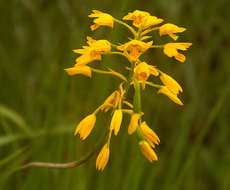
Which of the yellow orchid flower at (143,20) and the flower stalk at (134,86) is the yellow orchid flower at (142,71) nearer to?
the flower stalk at (134,86)

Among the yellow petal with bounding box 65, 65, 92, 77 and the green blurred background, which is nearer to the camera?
the yellow petal with bounding box 65, 65, 92, 77

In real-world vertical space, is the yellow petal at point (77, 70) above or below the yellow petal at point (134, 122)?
above

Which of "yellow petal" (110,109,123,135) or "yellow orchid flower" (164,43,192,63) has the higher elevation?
"yellow orchid flower" (164,43,192,63)

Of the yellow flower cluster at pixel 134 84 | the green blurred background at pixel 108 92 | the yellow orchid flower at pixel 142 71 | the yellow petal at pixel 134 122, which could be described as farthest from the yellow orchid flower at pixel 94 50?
the green blurred background at pixel 108 92

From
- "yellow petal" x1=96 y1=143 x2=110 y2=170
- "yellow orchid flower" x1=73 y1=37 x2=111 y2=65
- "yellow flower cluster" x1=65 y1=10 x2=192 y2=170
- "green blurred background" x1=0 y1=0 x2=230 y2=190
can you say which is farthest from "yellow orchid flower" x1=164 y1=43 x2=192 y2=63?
"green blurred background" x1=0 y1=0 x2=230 y2=190

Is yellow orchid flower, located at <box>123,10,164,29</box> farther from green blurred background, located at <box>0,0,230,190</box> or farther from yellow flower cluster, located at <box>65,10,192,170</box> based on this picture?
green blurred background, located at <box>0,0,230,190</box>

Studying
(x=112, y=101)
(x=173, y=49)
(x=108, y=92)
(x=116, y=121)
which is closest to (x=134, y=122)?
(x=116, y=121)

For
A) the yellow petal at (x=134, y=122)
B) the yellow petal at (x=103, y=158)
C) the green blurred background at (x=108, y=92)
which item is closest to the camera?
the yellow petal at (x=134, y=122)

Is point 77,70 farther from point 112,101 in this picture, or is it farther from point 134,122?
point 134,122
